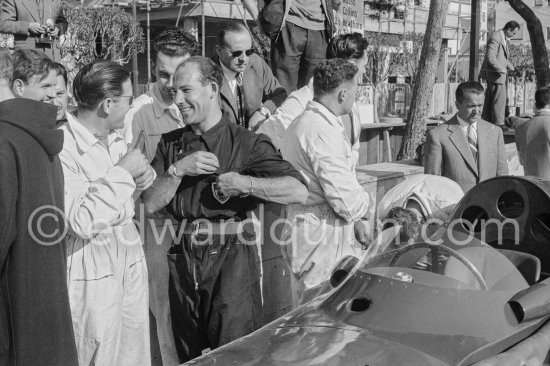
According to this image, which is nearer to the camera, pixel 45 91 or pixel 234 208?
pixel 234 208

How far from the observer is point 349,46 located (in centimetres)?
626

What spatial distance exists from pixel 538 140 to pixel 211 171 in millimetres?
5284

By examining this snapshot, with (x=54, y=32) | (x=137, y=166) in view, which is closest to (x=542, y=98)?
(x=54, y=32)

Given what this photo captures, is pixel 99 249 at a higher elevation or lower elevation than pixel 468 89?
lower

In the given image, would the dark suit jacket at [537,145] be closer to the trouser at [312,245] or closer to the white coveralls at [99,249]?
the trouser at [312,245]

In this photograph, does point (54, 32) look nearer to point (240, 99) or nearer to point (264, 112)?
point (240, 99)

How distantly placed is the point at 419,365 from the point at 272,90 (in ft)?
12.1

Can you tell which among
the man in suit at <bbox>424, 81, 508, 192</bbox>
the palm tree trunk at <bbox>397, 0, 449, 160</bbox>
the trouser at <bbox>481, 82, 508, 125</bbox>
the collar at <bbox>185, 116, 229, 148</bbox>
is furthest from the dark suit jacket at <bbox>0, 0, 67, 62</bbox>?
the trouser at <bbox>481, 82, 508, 125</bbox>

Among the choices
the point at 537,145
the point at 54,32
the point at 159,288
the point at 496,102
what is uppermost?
the point at 54,32

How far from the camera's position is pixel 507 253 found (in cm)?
434

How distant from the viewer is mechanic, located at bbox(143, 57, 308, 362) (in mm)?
4445

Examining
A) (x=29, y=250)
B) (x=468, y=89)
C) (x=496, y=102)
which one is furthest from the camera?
(x=496, y=102)

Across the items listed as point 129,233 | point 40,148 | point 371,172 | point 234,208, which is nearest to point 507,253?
point 234,208

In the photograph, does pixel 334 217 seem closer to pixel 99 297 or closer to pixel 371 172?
pixel 99 297
